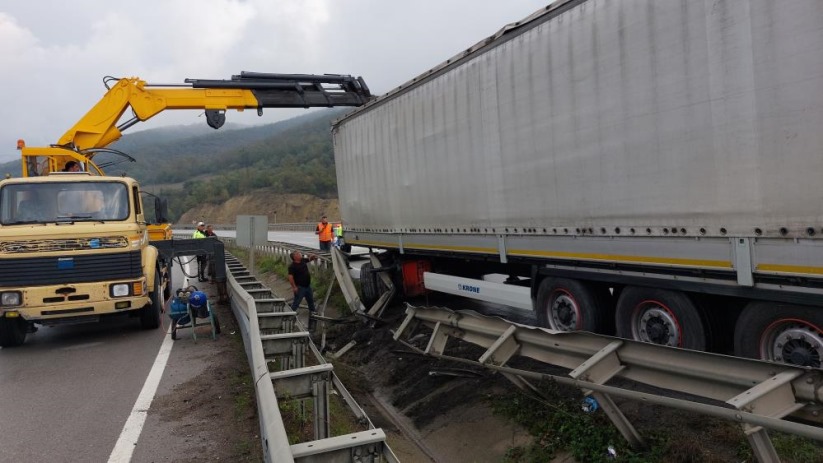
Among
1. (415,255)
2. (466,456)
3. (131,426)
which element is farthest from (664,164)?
(415,255)

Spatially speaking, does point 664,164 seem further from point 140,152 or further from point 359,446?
point 140,152

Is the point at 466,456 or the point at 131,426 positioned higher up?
the point at 131,426

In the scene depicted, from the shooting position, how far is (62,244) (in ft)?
27.0

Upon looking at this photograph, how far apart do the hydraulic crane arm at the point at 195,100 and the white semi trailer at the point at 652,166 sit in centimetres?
527

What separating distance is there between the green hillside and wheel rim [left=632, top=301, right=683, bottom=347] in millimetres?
38703

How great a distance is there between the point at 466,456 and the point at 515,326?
1695 mm

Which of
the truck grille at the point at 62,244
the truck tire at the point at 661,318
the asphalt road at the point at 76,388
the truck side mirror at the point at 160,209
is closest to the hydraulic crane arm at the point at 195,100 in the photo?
the truck side mirror at the point at 160,209

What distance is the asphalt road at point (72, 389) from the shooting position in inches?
187

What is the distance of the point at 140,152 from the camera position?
15262 cm

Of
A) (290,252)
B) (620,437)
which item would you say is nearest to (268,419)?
(620,437)

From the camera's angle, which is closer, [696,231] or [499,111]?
[696,231]

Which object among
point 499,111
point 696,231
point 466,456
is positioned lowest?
point 466,456

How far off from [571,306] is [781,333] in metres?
2.30

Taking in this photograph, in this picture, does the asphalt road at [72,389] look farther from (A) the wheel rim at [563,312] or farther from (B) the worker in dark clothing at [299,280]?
(A) the wheel rim at [563,312]
